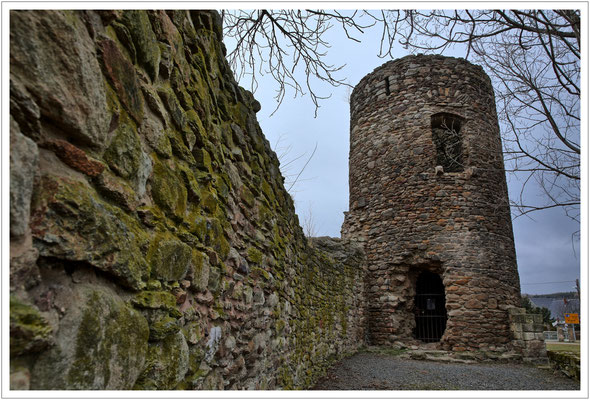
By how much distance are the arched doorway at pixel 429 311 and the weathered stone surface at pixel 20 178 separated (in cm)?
942

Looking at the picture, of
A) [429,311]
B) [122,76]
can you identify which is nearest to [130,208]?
[122,76]

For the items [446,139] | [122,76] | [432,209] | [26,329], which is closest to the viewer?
[26,329]

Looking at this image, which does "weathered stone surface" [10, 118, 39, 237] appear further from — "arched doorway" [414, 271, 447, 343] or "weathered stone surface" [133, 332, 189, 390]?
"arched doorway" [414, 271, 447, 343]

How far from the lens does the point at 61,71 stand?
108 cm

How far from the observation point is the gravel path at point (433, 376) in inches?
210

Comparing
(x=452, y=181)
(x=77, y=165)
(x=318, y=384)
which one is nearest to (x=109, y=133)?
(x=77, y=165)

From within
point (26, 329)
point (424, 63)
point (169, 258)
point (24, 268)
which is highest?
point (424, 63)

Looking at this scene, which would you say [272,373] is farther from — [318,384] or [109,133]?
[109,133]

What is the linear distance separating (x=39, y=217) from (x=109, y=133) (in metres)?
0.42

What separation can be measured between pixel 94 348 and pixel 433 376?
604 centimetres

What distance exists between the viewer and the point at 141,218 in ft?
4.89

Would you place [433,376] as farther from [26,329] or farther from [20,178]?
[20,178]

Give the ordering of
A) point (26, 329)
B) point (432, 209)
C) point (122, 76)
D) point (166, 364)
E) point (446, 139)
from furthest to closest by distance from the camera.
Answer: point (446, 139), point (432, 209), point (166, 364), point (122, 76), point (26, 329)

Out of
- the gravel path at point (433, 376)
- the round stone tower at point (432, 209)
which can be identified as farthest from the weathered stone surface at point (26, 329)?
the round stone tower at point (432, 209)
